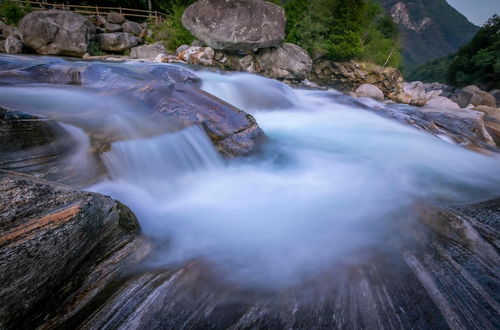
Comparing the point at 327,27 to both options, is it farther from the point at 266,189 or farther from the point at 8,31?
the point at 8,31

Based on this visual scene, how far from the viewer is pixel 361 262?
7.31 ft

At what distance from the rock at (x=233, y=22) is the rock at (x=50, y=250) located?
14006mm

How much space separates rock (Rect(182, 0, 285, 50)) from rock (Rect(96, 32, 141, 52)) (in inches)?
208

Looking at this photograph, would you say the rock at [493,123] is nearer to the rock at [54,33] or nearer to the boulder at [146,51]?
the boulder at [146,51]

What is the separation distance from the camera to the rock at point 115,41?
51.8ft

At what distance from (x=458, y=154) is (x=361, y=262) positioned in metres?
5.69

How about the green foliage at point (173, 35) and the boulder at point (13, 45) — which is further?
the green foliage at point (173, 35)

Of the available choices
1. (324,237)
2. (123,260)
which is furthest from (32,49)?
(324,237)

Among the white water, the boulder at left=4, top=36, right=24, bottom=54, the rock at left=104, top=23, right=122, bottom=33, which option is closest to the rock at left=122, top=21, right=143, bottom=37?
the rock at left=104, top=23, right=122, bottom=33

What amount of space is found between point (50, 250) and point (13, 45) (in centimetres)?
1782

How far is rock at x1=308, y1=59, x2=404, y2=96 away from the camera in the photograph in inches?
735

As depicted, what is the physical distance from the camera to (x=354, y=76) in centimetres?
1912

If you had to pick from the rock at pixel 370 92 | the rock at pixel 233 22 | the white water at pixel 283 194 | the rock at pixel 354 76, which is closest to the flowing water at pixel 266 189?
the white water at pixel 283 194

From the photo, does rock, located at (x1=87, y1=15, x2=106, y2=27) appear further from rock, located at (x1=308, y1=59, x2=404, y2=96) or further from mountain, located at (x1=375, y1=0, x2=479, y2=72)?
mountain, located at (x1=375, y1=0, x2=479, y2=72)
